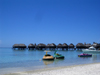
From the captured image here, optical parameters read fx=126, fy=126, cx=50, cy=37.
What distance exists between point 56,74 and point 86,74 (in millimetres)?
2403

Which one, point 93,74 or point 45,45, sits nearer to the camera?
Answer: point 93,74

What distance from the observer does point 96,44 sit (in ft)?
219

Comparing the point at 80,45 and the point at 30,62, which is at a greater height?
the point at 80,45

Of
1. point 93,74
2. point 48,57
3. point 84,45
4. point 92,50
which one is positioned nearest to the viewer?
point 93,74

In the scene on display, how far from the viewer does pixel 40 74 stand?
10414mm

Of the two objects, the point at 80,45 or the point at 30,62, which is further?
the point at 80,45

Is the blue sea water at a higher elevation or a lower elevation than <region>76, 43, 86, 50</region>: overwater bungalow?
lower

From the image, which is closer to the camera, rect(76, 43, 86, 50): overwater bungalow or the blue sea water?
the blue sea water

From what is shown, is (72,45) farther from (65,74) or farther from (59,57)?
(65,74)

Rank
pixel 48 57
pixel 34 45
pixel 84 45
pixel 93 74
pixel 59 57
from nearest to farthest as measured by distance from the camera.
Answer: pixel 93 74
pixel 48 57
pixel 59 57
pixel 84 45
pixel 34 45

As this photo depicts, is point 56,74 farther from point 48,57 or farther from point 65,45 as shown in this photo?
point 65,45

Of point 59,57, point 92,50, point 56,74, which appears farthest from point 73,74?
point 92,50

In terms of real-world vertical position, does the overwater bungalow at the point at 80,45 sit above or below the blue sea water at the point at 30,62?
above

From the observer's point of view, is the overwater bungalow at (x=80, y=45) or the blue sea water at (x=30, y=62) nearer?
the blue sea water at (x=30, y=62)
